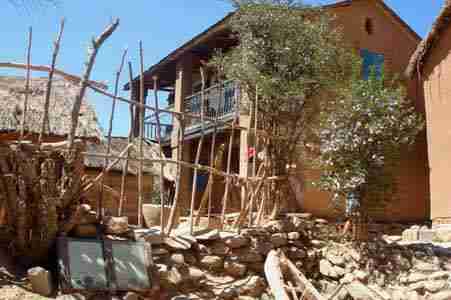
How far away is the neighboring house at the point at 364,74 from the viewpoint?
13.1 meters

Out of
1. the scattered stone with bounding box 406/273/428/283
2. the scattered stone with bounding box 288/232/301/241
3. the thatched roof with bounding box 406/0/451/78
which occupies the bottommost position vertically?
the scattered stone with bounding box 406/273/428/283

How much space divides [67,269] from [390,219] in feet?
30.1

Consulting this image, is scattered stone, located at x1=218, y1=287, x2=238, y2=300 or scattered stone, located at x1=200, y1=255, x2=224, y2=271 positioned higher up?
scattered stone, located at x1=200, y1=255, x2=224, y2=271

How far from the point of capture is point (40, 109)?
9742 mm

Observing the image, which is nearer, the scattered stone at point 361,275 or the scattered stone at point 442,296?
the scattered stone at point 442,296

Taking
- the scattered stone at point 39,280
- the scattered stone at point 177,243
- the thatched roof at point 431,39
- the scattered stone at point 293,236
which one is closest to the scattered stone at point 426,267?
the scattered stone at point 293,236

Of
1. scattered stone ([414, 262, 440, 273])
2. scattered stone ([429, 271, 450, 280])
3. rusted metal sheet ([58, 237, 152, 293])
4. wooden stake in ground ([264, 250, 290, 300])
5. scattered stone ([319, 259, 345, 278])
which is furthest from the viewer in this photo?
scattered stone ([319, 259, 345, 278])

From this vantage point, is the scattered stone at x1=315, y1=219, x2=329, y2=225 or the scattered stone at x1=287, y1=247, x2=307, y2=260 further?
the scattered stone at x1=315, y1=219, x2=329, y2=225

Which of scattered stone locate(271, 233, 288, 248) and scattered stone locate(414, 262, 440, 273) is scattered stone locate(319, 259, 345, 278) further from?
scattered stone locate(414, 262, 440, 273)

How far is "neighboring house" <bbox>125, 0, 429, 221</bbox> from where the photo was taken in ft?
43.1

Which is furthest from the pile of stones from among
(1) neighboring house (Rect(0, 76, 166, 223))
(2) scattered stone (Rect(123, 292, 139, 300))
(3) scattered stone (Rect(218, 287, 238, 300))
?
(1) neighboring house (Rect(0, 76, 166, 223))

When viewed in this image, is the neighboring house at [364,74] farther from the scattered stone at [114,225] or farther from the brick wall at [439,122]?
the scattered stone at [114,225]

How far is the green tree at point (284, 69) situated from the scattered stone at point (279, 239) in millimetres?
538

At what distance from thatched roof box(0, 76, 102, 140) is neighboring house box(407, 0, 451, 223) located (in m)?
6.68
